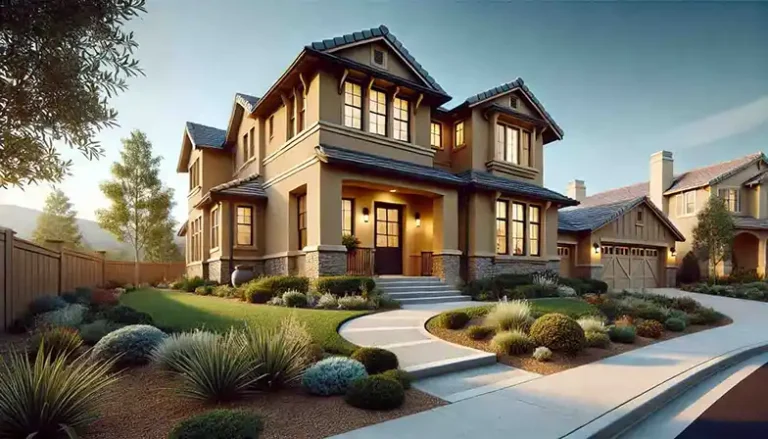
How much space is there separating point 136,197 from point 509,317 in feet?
96.9

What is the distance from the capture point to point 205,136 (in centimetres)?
2247

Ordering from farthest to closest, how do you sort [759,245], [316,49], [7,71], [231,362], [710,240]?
[759,245], [710,240], [316,49], [7,71], [231,362]

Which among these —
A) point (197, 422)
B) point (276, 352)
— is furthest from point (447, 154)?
point (197, 422)

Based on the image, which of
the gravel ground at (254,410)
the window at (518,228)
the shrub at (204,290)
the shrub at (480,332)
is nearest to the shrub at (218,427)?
the gravel ground at (254,410)

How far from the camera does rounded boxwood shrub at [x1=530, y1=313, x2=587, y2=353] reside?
6.72 m

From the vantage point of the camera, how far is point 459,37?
49.0 feet

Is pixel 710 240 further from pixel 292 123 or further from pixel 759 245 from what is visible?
pixel 292 123

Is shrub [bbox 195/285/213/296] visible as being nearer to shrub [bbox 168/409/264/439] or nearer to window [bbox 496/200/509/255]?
window [bbox 496/200/509/255]

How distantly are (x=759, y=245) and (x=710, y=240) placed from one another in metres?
6.19

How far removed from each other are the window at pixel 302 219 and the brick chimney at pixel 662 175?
1077 inches

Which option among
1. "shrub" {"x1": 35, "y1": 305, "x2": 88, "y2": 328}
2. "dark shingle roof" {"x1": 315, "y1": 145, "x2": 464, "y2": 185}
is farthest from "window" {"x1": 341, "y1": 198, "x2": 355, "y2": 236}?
"shrub" {"x1": 35, "y1": 305, "x2": 88, "y2": 328}

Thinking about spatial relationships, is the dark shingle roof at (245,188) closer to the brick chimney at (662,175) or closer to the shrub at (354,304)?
the shrub at (354,304)

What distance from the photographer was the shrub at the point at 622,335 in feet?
26.5

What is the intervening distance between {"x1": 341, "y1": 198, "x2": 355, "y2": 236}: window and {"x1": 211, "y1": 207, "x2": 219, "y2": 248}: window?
20.4 feet
